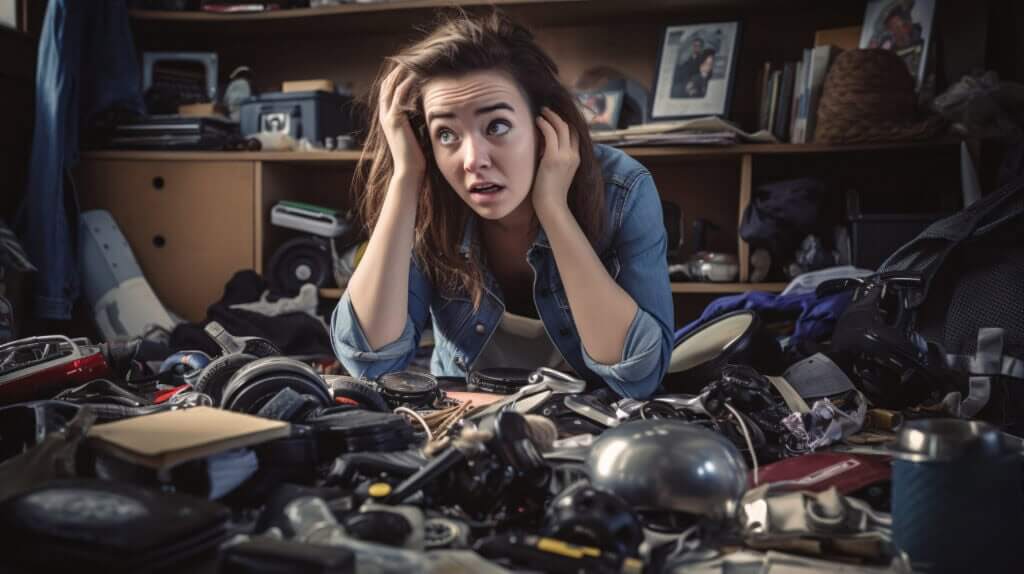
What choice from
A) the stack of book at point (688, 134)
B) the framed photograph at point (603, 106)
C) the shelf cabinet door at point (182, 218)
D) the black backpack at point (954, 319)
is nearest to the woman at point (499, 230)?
the black backpack at point (954, 319)

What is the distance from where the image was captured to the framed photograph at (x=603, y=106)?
291 centimetres

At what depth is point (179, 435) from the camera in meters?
0.64

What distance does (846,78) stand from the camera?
2486 millimetres

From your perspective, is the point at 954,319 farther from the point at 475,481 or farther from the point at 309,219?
the point at 309,219

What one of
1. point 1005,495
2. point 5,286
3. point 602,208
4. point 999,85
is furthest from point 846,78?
point 5,286

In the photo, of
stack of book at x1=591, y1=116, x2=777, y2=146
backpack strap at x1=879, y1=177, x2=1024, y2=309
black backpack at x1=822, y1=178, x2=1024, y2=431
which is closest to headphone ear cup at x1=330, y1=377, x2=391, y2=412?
black backpack at x1=822, y1=178, x2=1024, y2=431

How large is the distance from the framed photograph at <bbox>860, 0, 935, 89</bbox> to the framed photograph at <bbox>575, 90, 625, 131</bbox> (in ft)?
2.74

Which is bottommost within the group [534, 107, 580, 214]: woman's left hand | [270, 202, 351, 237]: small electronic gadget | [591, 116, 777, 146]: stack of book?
[270, 202, 351, 237]: small electronic gadget

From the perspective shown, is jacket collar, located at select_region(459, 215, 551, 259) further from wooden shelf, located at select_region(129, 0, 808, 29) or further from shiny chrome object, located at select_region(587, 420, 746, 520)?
wooden shelf, located at select_region(129, 0, 808, 29)

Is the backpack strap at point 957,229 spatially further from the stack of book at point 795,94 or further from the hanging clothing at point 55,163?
the hanging clothing at point 55,163

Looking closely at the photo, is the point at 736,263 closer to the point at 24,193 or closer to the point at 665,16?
the point at 665,16

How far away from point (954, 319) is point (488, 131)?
0.93m

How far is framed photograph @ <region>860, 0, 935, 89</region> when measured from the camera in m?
A: 2.60

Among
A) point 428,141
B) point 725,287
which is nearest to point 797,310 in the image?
point 725,287
